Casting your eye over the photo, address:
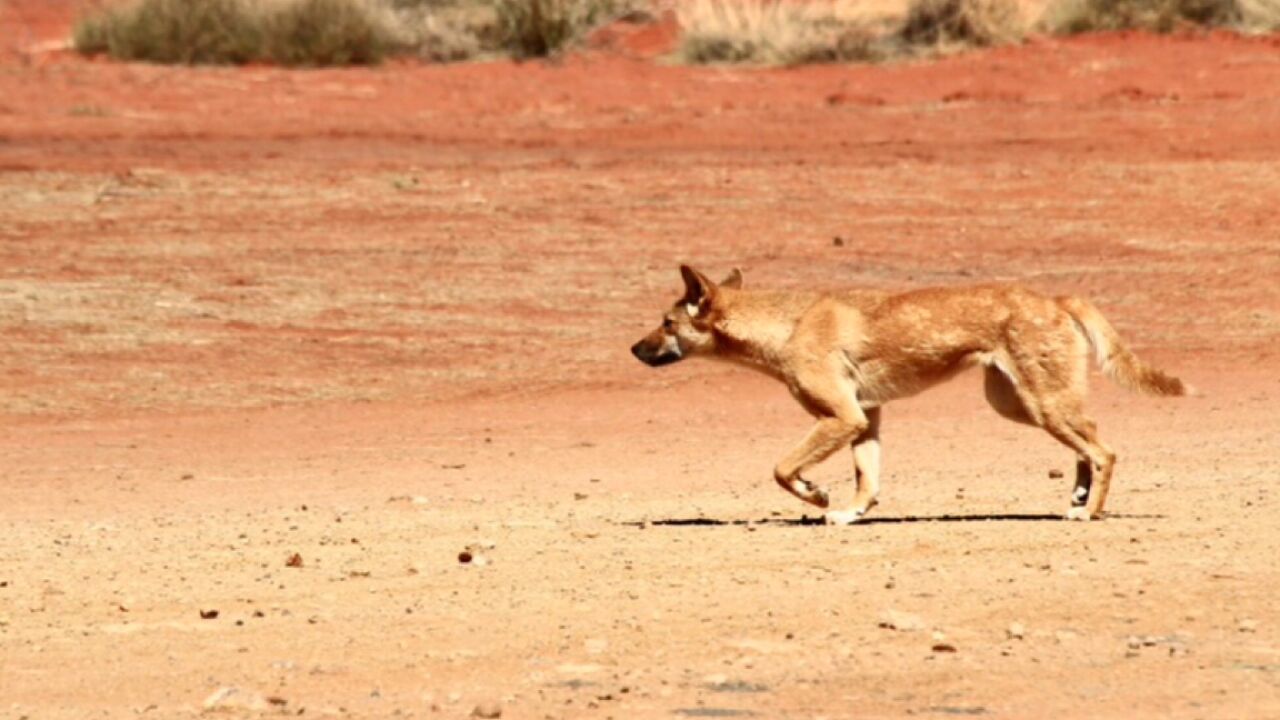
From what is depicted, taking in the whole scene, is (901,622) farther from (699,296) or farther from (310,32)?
(310,32)

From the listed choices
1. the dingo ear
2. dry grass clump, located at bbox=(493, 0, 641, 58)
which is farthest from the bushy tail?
dry grass clump, located at bbox=(493, 0, 641, 58)

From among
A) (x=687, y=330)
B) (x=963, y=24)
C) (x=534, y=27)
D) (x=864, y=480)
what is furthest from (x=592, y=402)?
(x=534, y=27)

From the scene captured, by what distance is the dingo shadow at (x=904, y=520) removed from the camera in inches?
458

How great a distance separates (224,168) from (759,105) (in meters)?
8.36

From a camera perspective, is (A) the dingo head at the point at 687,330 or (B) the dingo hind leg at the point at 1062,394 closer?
(B) the dingo hind leg at the point at 1062,394

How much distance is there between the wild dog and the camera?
11508mm

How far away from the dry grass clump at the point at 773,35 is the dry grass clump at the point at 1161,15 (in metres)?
2.95

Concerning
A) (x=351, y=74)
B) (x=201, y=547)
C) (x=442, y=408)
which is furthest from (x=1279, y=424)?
(x=351, y=74)

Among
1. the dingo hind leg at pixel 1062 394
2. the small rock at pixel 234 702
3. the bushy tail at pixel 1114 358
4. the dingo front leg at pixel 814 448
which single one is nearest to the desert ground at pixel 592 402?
the small rock at pixel 234 702

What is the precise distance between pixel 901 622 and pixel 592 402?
27.4ft

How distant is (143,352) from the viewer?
→ 1866cm

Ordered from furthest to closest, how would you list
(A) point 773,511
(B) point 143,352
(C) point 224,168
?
1. (C) point 224,168
2. (B) point 143,352
3. (A) point 773,511

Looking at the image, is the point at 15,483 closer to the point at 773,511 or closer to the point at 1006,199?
the point at 773,511

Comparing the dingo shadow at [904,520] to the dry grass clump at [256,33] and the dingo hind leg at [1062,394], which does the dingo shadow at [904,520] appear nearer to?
the dingo hind leg at [1062,394]
